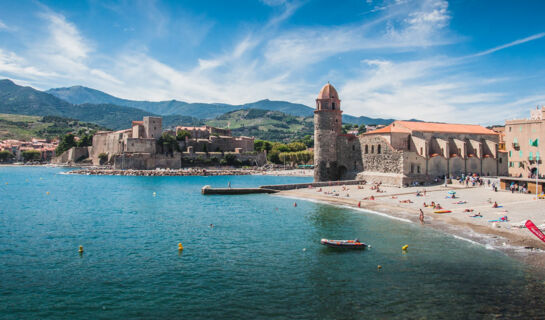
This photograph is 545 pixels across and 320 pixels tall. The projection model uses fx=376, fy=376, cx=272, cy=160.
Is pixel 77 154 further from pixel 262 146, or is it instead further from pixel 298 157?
pixel 298 157

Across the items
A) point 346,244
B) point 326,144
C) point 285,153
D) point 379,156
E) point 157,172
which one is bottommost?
point 346,244

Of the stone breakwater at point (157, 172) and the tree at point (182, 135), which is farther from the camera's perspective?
the tree at point (182, 135)

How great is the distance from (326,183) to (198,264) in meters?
29.3

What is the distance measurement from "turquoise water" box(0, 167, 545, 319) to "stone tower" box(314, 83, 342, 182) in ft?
71.0

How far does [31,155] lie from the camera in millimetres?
125875

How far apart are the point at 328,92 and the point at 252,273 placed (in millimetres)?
34666

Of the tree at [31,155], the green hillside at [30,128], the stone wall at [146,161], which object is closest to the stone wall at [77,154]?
the tree at [31,155]

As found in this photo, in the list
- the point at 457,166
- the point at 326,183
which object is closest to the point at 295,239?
the point at 326,183

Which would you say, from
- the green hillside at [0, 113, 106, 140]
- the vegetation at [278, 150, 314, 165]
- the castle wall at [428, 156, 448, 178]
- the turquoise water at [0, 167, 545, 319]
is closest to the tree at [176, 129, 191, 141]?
the vegetation at [278, 150, 314, 165]

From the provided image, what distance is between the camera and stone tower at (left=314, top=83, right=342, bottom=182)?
45594 millimetres

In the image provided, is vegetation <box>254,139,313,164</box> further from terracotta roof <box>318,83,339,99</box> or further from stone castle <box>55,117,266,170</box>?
terracotta roof <box>318,83,339,99</box>

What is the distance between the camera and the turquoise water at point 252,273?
36.1 feet

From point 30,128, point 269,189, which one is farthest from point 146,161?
point 30,128

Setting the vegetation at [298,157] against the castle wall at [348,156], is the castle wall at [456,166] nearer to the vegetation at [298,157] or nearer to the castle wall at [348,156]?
the castle wall at [348,156]
